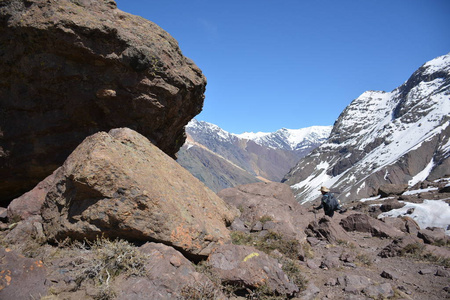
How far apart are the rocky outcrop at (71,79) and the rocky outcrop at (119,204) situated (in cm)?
415

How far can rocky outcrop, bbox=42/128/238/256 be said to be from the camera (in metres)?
5.85

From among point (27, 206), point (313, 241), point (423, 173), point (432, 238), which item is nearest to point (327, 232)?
point (313, 241)

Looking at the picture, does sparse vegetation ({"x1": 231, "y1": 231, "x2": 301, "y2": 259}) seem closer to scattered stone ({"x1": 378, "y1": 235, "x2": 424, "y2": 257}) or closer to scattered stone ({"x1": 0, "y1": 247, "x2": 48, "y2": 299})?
scattered stone ({"x1": 0, "y1": 247, "x2": 48, "y2": 299})

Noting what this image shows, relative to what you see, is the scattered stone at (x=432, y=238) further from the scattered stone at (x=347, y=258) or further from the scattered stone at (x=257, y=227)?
the scattered stone at (x=257, y=227)

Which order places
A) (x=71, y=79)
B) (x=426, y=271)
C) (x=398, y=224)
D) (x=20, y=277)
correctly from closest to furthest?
(x=20, y=277)
(x=426, y=271)
(x=71, y=79)
(x=398, y=224)

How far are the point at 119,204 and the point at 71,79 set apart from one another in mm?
6839

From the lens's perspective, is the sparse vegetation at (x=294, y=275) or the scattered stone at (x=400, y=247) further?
the scattered stone at (x=400, y=247)

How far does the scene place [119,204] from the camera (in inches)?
230

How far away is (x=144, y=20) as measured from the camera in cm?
1167

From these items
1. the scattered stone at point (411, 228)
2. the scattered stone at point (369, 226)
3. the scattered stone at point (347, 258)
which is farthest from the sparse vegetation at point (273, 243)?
the scattered stone at point (411, 228)

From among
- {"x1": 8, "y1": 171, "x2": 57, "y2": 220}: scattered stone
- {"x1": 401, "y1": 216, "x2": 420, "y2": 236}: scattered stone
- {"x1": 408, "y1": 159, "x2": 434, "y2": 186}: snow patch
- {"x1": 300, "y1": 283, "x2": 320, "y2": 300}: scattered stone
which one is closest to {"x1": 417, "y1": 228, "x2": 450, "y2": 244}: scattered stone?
{"x1": 401, "y1": 216, "x2": 420, "y2": 236}: scattered stone

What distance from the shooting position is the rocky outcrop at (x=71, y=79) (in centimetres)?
913

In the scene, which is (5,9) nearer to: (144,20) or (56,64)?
(56,64)

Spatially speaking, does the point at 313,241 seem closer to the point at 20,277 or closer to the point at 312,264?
the point at 312,264
